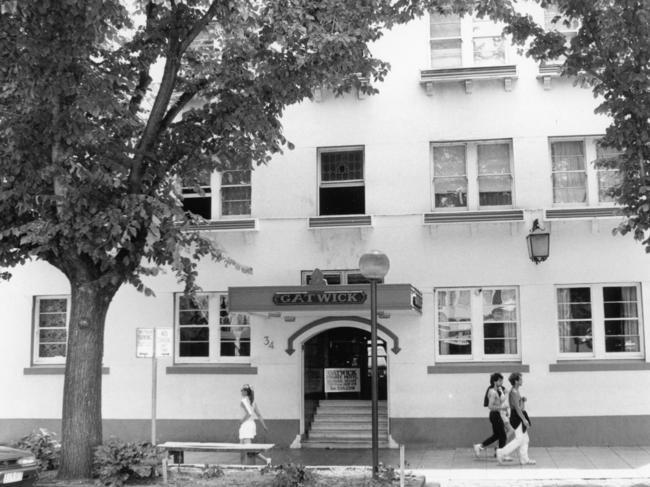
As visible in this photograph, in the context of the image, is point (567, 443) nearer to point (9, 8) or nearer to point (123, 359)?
point (123, 359)

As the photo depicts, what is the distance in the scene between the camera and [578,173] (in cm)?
1734

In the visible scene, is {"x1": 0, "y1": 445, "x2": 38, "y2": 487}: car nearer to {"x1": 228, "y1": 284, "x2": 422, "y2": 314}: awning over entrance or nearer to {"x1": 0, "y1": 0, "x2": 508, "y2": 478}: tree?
{"x1": 0, "y1": 0, "x2": 508, "y2": 478}: tree

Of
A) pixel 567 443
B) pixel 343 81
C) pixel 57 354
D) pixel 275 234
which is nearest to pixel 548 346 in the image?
pixel 567 443

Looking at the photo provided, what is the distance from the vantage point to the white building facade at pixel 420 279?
16719 millimetres

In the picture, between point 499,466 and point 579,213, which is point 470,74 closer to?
point 579,213

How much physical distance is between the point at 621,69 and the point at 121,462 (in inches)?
361

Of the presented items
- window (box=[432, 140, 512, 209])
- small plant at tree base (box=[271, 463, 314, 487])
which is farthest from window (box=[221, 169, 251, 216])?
small plant at tree base (box=[271, 463, 314, 487])

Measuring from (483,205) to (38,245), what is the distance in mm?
9471

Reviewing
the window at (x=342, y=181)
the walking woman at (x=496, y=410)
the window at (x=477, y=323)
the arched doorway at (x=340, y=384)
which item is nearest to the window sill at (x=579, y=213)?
the window at (x=477, y=323)

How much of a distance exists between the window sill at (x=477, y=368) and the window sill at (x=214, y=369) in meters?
3.96

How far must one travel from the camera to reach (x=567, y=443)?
1639cm

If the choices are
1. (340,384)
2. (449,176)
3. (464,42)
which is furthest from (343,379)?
(464,42)

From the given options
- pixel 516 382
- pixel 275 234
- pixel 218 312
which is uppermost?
pixel 275 234

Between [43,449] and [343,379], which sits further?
[343,379]
